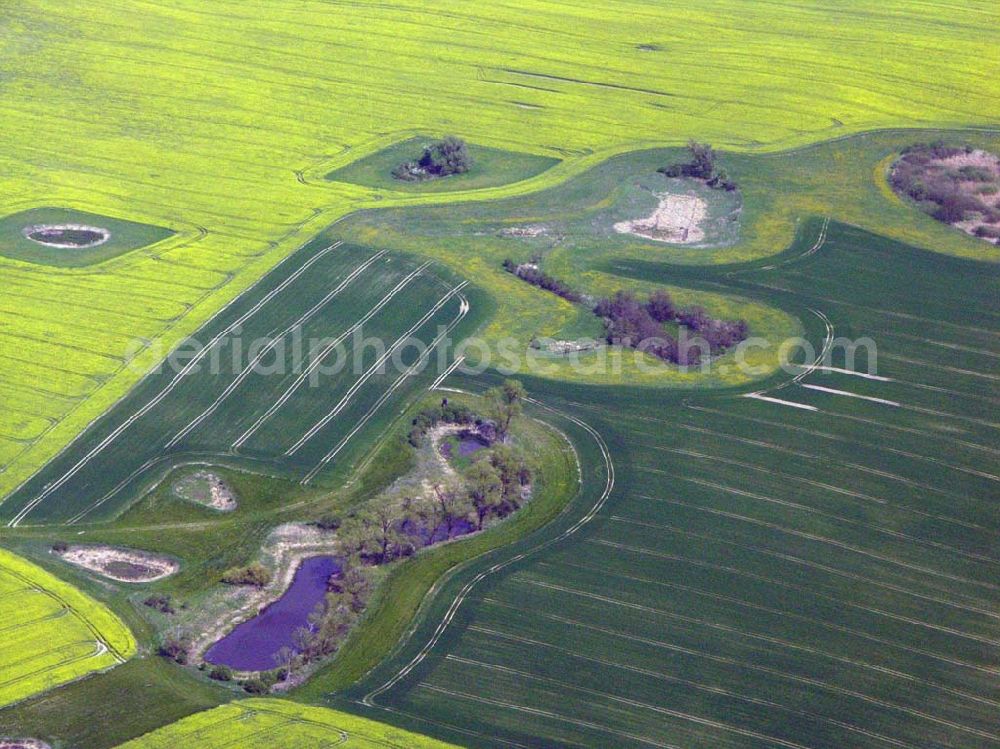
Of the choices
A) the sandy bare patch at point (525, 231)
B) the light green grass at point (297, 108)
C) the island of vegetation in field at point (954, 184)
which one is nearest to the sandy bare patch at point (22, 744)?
the light green grass at point (297, 108)

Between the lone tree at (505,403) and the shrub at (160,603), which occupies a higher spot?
the lone tree at (505,403)

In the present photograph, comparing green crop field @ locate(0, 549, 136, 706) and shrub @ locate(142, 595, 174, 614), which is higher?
shrub @ locate(142, 595, 174, 614)

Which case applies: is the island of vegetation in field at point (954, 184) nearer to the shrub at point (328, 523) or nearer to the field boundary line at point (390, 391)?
the field boundary line at point (390, 391)

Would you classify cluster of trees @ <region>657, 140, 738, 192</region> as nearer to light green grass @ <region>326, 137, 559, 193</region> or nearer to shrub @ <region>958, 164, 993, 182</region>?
light green grass @ <region>326, 137, 559, 193</region>

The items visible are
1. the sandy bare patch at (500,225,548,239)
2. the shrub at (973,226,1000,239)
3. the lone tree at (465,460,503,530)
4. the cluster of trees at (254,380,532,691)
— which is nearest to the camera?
the cluster of trees at (254,380,532,691)

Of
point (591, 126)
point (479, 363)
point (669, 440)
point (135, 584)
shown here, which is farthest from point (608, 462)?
point (591, 126)

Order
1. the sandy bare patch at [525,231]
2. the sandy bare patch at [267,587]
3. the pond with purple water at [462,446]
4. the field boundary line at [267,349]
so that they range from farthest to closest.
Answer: the sandy bare patch at [525,231]
the field boundary line at [267,349]
the pond with purple water at [462,446]
the sandy bare patch at [267,587]

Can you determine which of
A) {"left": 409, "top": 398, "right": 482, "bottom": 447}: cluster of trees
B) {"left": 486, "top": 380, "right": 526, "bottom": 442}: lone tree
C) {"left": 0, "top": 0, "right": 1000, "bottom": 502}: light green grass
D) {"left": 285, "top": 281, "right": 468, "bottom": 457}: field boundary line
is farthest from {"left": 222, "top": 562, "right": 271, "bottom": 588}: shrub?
{"left": 0, "top": 0, "right": 1000, "bottom": 502}: light green grass

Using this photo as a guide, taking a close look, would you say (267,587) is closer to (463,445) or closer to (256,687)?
(256,687)
